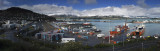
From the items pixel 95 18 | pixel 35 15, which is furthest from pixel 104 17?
pixel 35 15

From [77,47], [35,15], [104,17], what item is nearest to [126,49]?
[77,47]

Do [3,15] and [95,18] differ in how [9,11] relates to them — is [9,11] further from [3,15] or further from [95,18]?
[95,18]

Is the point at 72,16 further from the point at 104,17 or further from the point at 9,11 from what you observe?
the point at 9,11

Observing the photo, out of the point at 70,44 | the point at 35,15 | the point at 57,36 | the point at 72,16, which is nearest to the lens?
the point at 70,44

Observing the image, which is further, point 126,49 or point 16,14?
point 16,14

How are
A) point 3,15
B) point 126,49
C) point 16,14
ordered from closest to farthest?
point 126,49, point 3,15, point 16,14

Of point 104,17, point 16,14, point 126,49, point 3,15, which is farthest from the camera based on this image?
point 104,17

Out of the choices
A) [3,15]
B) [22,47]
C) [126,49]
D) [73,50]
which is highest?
[3,15]

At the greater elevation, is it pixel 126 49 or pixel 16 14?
pixel 16 14

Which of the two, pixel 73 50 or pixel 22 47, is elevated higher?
pixel 22 47
